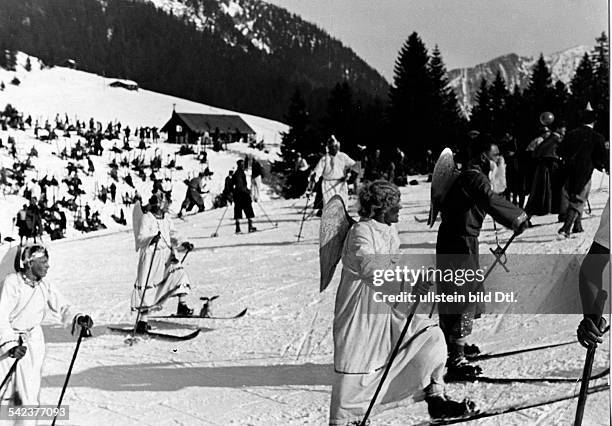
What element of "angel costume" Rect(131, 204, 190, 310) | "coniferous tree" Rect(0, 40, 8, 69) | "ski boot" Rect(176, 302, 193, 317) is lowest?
"ski boot" Rect(176, 302, 193, 317)

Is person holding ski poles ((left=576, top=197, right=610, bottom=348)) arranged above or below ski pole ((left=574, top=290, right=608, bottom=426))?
above

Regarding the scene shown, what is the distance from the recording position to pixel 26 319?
164 inches

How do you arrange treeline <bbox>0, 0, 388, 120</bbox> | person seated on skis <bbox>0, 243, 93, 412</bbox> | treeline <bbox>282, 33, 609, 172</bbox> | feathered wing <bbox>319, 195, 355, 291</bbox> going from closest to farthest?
feathered wing <bbox>319, 195, 355, 291</bbox> < person seated on skis <bbox>0, 243, 93, 412</bbox> < treeline <bbox>282, 33, 609, 172</bbox> < treeline <bbox>0, 0, 388, 120</bbox>

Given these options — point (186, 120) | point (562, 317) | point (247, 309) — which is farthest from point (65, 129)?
point (562, 317)

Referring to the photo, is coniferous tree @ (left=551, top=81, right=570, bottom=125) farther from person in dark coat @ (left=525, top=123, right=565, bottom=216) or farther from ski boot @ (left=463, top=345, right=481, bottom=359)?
ski boot @ (left=463, top=345, right=481, bottom=359)

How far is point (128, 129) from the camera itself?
550 cm

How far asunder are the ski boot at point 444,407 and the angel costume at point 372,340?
50 mm

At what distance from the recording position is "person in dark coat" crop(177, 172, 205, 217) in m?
6.03

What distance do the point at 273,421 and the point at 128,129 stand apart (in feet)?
7.62

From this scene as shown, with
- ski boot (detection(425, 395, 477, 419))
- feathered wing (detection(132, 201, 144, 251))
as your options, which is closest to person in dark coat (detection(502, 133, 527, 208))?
feathered wing (detection(132, 201, 144, 251))

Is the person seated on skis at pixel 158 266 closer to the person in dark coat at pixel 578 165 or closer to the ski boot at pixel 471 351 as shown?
the ski boot at pixel 471 351

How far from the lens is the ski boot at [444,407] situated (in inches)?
149

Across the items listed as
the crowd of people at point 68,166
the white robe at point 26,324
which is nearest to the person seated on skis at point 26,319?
the white robe at point 26,324

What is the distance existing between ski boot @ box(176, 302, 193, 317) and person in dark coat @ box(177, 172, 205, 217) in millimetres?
717
